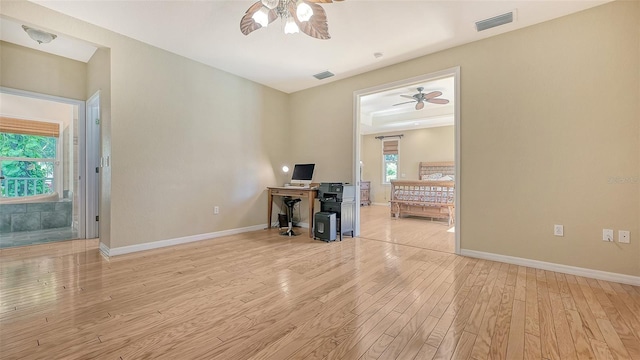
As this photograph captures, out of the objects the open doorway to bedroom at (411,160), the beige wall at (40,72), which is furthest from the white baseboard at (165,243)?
the beige wall at (40,72)

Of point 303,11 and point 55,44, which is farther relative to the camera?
point 55,44

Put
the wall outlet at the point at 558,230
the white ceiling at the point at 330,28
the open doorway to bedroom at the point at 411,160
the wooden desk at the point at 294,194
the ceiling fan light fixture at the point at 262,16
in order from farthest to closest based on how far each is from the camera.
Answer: the wooden desk at the point at 294,194 → the open doorway to bedroom at the point at 411,160 → the wall outlet at the point at 558,230 → the white ceiling at the point at 330,28 → the ceiling fan light fixture at the point at 262,16

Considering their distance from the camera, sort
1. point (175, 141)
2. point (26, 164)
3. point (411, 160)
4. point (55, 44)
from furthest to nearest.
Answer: point (411, 160), point (26, 164), point (175, 141), point (55, 44)

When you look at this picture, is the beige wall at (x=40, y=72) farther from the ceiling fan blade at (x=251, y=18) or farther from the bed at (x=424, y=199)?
the bed at (x=424, y=199)

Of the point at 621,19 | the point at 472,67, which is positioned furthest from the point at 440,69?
the point at 621,19

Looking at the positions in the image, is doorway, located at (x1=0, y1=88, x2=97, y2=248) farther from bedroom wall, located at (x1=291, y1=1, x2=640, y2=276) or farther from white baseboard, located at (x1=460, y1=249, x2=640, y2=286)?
white baseboard, located at (x1=460, y1=249, x2=640, y2=286)

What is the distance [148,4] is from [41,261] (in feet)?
10.1

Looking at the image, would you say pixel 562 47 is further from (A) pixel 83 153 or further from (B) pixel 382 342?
(A) pixel 83 153

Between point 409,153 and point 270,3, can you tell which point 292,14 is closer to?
point 270,3

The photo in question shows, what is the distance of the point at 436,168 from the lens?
7910 millimetres

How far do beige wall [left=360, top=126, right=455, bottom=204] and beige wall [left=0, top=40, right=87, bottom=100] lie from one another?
7785 mm

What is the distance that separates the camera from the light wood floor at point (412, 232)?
12.4ft

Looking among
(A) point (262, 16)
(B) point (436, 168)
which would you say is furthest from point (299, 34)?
(B) point (436, 168)

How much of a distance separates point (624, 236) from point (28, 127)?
839 cm
